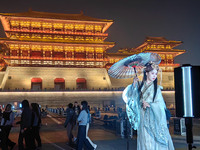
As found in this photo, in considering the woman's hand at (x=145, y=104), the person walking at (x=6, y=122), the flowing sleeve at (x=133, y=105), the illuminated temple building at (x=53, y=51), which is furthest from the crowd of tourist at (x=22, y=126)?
the illuminated temple building at (x=53, y=51)

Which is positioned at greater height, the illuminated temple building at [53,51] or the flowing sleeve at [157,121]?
the illuminated temple building at [53,51]

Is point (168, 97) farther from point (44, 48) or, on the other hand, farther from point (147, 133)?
point (147, 133)

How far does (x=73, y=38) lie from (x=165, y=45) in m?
16.6

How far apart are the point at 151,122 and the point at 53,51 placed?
3297 cm

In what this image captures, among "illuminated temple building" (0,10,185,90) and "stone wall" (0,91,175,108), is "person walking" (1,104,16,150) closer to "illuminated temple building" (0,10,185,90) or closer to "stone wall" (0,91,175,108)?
"stone wall" (0,91,175,108)

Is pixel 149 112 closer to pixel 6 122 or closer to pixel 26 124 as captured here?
pixel 26 124

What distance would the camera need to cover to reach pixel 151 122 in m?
4.79

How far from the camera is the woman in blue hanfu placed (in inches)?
185

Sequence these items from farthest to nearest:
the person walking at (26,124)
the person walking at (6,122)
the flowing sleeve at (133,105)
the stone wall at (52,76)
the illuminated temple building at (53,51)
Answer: the illuminated temple building at (53,51) < the stone wall at (52,76) < the person walking at (6,122) < the person walking at (26,124) < the flowing sleeve at (133,105)

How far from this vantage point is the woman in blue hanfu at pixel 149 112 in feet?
15.4

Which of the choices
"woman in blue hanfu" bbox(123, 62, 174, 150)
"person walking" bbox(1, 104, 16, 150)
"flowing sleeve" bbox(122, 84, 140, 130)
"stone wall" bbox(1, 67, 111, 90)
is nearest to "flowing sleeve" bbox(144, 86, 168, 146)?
"woman in blue hanfu" bbox(123, 62, 174, 150)

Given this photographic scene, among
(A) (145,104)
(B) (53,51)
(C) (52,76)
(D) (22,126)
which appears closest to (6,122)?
(D) (22,126)

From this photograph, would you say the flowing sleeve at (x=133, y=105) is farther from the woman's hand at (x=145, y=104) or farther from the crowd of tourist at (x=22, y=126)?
the crowd of tourist at (x=22, y=126)

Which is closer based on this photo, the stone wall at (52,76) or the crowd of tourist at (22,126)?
the crowd of tourist at (22,126)
